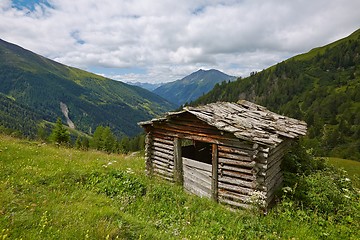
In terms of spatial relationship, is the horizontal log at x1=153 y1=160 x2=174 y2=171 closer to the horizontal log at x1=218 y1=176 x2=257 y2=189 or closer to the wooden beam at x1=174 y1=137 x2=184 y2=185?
the wooden beam at x1=174 y1=137 x2=184 y2=185

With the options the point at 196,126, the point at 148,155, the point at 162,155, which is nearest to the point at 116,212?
the point at 196,126

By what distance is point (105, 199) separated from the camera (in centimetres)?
805

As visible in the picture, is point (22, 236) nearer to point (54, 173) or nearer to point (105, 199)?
point (105, 199)

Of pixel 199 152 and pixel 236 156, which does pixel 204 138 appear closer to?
pixel 236 156

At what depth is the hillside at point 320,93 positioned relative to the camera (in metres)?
86.8

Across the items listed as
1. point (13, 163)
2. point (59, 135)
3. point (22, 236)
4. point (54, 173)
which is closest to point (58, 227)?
point (22, 236)

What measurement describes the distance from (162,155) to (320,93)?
429 feet

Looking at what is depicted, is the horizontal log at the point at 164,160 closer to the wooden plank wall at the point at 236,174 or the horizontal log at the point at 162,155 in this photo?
the horizontal log at the point at 162,155

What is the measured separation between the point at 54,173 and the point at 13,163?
2.06m

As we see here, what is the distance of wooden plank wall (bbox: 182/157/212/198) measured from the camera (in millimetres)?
10738

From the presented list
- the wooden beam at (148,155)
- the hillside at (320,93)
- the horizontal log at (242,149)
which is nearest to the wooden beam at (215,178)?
the horizontal log at (242,149)

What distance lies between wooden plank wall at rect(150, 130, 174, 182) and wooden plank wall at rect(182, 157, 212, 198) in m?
0.89

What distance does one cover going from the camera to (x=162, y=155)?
12727 millimetres

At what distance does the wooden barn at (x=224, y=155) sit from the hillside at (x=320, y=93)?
72.9 meters
